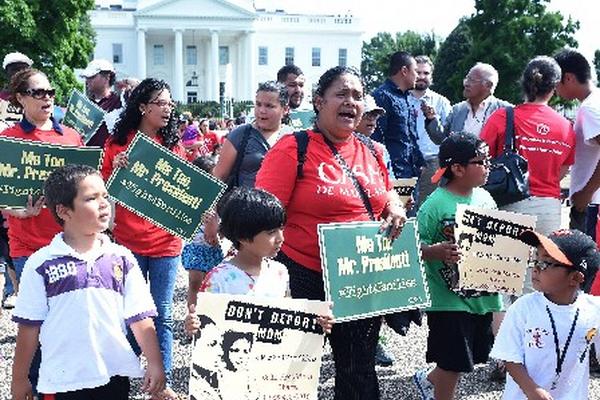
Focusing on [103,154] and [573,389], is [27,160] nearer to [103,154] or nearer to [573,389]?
[103,154]

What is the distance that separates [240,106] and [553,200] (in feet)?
182

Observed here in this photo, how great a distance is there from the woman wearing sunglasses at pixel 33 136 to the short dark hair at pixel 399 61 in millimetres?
3104

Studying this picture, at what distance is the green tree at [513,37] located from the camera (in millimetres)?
43469

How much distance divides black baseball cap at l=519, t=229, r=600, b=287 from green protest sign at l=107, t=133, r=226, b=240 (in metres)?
2.10

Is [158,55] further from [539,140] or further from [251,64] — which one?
[539,140]

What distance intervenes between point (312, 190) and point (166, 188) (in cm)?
A: 144

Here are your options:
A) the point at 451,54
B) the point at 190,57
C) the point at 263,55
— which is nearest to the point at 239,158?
the point at 451,54

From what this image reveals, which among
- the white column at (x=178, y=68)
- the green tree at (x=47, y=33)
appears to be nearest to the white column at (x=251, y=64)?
the white column at (x=178, y=68)

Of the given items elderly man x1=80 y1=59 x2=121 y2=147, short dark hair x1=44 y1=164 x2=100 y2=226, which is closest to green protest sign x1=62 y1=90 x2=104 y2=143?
elderly man x1=80 y1=59 x2=121 y2=147

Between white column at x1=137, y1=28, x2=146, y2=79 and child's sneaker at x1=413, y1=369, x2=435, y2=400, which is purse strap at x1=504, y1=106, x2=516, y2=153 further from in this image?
white column at x1=137, y1=28, x2=146, y2=79

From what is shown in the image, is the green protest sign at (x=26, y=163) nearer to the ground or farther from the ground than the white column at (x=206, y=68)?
farther from the ground

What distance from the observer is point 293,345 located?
3.04 m

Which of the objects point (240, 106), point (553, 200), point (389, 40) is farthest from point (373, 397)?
point (389, 40)

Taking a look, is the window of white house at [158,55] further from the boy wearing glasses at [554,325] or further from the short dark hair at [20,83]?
the boy wearing glasses at [554,325]
